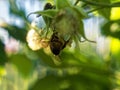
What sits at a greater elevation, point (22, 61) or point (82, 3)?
point (82, 3)

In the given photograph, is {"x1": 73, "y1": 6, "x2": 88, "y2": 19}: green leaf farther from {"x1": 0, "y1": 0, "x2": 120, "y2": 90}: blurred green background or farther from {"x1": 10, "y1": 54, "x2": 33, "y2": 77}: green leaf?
{"x1": 10, "y1": 54, "x2": 33, "y2": 77}: green leaf

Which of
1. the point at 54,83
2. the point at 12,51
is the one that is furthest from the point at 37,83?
the point at 12,51

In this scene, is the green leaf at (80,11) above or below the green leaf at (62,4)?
below

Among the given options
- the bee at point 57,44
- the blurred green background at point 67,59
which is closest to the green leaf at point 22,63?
the blurred green background at point 67,59

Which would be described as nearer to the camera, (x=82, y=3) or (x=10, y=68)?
(x=82, y=3)

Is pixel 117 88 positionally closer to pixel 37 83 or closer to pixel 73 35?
pixel 37 83

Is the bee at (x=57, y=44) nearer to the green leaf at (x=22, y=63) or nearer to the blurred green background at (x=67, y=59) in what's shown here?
the blurred green background at (x=67, y=59)

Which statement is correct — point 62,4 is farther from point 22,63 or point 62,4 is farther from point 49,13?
point 22,63

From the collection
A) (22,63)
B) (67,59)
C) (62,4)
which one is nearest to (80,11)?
(62,4)

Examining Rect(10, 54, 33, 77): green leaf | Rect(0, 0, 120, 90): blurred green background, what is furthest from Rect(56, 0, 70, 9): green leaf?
Rect(10, 54, 33, 77): green leaf
